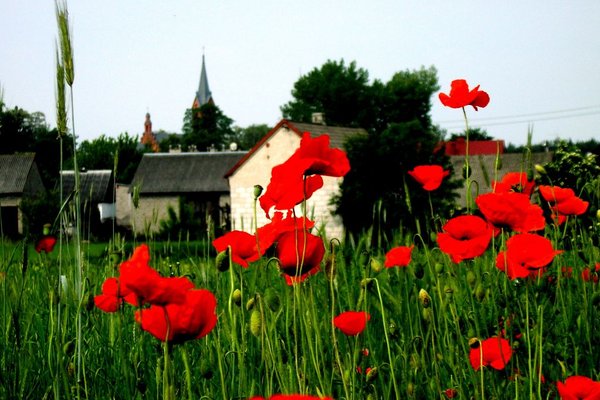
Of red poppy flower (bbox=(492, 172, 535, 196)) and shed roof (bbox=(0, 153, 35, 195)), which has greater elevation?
red poppy flower (bbox=(492, 172, 535, 196))

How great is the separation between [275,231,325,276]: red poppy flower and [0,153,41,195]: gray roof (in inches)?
1749

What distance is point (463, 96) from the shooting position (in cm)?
223

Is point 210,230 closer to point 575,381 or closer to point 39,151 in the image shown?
point 575,381

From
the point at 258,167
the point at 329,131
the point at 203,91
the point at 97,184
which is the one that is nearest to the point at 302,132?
the point at 329,131

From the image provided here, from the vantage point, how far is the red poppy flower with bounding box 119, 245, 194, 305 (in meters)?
1.02

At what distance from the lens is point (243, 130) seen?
101000 mm

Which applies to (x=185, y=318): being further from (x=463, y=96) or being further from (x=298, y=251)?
(x=463, y=96)

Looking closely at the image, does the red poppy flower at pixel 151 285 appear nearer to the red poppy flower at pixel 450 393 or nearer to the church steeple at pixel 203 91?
the red poppy flower at pixel 450 393

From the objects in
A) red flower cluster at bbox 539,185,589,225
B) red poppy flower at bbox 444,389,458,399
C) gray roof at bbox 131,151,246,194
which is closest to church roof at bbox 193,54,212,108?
gray roof at bbox 131,151,246,194

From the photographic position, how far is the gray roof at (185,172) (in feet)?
147

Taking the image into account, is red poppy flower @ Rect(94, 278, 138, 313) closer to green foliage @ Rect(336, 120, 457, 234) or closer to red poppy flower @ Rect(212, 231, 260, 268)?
red poppy flower @ Rect(212, 231, 260, 268)

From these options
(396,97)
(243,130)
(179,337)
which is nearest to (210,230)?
A: (179,337)

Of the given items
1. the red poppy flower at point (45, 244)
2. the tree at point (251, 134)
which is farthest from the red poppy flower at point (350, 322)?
the tree at point (251, 134)

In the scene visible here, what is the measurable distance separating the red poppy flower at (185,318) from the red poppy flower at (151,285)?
0.10 m
